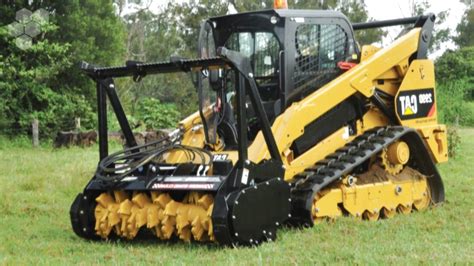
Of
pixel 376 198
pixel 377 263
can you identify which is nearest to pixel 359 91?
pixel 376 198

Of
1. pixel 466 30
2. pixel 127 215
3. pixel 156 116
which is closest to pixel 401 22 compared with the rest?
pixel 127 215

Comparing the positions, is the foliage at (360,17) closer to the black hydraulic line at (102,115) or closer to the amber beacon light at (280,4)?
the amber beacon light at (280,4)

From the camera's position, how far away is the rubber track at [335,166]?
743 centimetres

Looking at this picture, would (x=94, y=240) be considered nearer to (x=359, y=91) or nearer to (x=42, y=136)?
(x=359, y=91)

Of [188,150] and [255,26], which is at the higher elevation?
[255,26]

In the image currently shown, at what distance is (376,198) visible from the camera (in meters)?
8.24

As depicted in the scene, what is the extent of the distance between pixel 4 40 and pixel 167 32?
17.8 meters

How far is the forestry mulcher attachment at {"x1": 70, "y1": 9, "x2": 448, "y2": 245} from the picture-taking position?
6875 millimetres

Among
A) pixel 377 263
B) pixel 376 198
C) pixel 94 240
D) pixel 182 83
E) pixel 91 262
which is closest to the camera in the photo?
pixel 377 263

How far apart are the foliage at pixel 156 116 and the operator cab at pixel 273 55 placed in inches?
777

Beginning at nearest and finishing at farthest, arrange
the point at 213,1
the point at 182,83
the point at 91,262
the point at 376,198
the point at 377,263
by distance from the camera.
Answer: the point at 377,263 → the point at 91,262 → the point at 376,198 → the point at 213,1 → the point at 182,83

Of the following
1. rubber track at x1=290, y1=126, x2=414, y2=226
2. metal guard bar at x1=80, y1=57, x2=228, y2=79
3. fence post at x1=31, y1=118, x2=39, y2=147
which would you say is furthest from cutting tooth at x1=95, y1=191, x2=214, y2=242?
fence post at x1=31, y1=118, x2=39, y2=147

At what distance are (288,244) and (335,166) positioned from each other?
4.69 feet

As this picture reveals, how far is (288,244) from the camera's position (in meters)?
6.72
